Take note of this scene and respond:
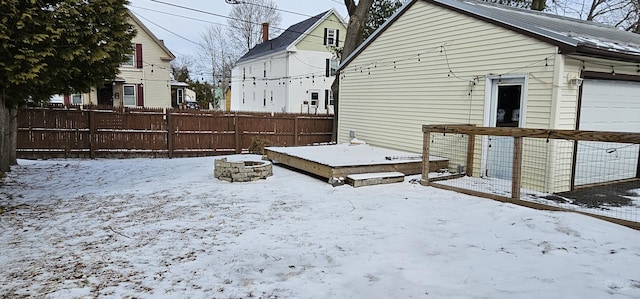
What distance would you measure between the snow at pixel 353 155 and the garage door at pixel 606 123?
8.54ft

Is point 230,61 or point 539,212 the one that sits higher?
point 230,61

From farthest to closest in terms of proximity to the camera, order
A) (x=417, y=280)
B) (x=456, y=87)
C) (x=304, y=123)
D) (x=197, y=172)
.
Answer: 1. (x=304, y=123)
2. (x=197, y=172)
3. (x=456, y=87)
4. (x=417, y=280)

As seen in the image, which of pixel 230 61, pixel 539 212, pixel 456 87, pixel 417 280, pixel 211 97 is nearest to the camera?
pixel 417 280

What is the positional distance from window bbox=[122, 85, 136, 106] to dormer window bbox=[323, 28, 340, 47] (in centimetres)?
1144

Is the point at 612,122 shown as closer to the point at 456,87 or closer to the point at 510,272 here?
the point at 456,87

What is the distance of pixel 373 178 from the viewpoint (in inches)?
291

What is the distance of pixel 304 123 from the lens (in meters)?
14.4

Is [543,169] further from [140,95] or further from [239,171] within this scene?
[140,95]

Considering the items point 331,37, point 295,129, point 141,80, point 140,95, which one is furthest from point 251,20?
point 295,129

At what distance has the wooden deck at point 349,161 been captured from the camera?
7.55 metres

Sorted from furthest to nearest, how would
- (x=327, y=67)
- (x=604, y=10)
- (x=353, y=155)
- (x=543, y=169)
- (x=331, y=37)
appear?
1. (x=331, y=37)
2. (x=327, y=67)
3. (x=604, y=10)
4. (x=353, y=155)
5. (x=543, y=169)

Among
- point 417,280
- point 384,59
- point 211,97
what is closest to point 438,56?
point 384,59

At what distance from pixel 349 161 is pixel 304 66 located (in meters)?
17.5

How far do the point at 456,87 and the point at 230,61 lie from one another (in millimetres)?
34516
